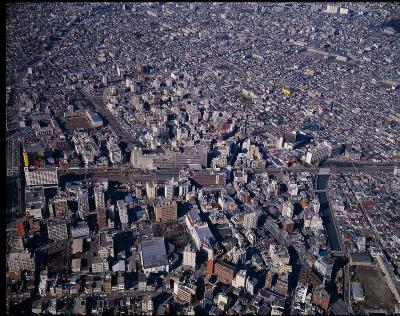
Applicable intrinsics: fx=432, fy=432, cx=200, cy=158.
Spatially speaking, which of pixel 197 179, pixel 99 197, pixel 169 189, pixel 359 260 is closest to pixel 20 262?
pixel 99 197

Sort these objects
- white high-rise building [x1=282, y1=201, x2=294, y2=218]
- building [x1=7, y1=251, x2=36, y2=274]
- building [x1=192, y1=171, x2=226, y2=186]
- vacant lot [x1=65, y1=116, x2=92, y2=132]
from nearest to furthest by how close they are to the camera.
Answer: building [x1=7, y1=251, x2=36, y2=274]
white high-rise building [x1=282, y1=201, x2=294, y2=218]
building [x1=192, y1=171, x2=226, y2=186]
vacant lot [x1=65, y1=116, x2=92, y2=132]

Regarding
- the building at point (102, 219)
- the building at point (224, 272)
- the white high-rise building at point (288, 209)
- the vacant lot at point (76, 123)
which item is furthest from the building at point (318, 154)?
the vacant lot at point (76, 123)

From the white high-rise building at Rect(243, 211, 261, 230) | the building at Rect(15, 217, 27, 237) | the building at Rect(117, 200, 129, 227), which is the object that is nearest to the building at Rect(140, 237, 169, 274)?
the building at Rect(117, 200, 129, 227)

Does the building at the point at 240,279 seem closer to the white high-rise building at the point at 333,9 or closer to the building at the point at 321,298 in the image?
the building at the point at 321,298

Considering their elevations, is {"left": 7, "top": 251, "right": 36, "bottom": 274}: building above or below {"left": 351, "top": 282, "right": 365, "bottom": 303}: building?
above

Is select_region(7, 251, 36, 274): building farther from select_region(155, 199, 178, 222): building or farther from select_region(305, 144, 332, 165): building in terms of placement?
select_region(305, 144, 332, 165): building

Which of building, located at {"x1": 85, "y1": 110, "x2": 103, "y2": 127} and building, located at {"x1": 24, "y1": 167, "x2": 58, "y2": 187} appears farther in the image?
building, located at {"x1": 85, "y1": 110, "x2": 103, "y2": 127}

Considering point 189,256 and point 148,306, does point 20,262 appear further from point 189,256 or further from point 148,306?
point 189,256
